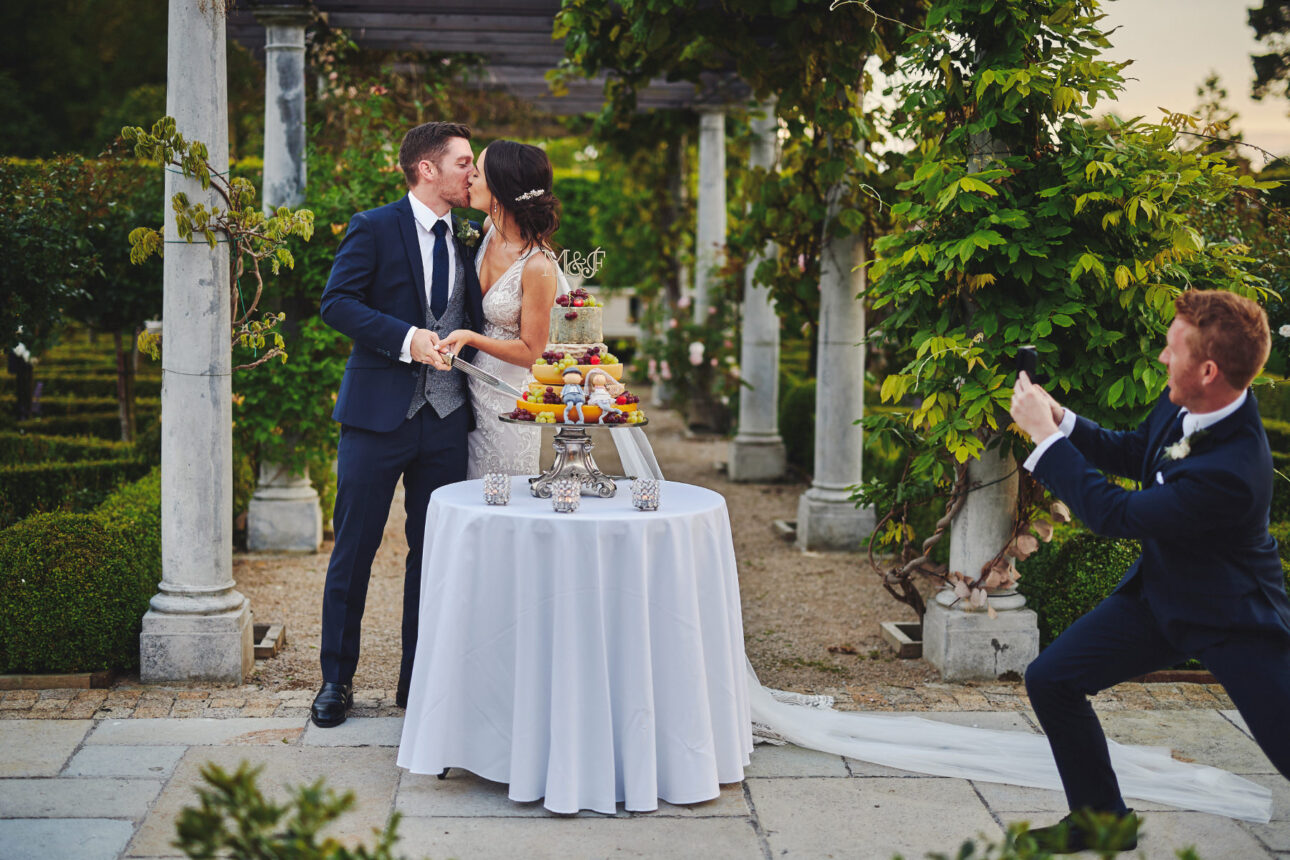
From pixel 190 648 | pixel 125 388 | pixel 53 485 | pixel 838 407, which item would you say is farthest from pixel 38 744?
pixel 838 407

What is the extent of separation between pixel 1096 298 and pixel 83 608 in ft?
13.1

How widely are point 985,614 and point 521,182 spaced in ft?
8.53

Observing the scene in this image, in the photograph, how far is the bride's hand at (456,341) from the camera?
3857 mm

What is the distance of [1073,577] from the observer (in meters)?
5.05

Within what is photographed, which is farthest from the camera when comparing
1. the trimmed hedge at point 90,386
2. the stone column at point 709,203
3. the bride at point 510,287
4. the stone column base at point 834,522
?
the stone column at point 709,203

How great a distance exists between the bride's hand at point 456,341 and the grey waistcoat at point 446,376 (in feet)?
0.50

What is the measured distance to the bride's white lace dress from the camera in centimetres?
406

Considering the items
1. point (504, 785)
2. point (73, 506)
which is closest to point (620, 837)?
point (504, 785)

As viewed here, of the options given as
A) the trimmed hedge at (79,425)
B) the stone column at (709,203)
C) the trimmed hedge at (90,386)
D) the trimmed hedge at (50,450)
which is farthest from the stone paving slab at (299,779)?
the stone column at (709,203)

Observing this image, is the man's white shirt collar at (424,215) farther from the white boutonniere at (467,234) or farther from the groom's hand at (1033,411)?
the groom's hand at (1033,411)

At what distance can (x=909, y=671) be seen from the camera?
16.6 feet

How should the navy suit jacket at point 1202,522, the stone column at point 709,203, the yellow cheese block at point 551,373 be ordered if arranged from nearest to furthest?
the navy suit jacket at point 1202,522 → the yellow cheese block at point 551,373 → the stone column at point 709,203

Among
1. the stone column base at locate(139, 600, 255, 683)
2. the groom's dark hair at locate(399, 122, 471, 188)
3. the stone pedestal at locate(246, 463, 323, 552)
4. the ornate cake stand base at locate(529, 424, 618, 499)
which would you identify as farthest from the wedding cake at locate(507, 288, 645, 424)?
the stone pedestal at locate(246, 463, 323, 552)

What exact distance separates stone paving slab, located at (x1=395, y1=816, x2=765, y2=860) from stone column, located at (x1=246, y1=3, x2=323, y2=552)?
3987mm
